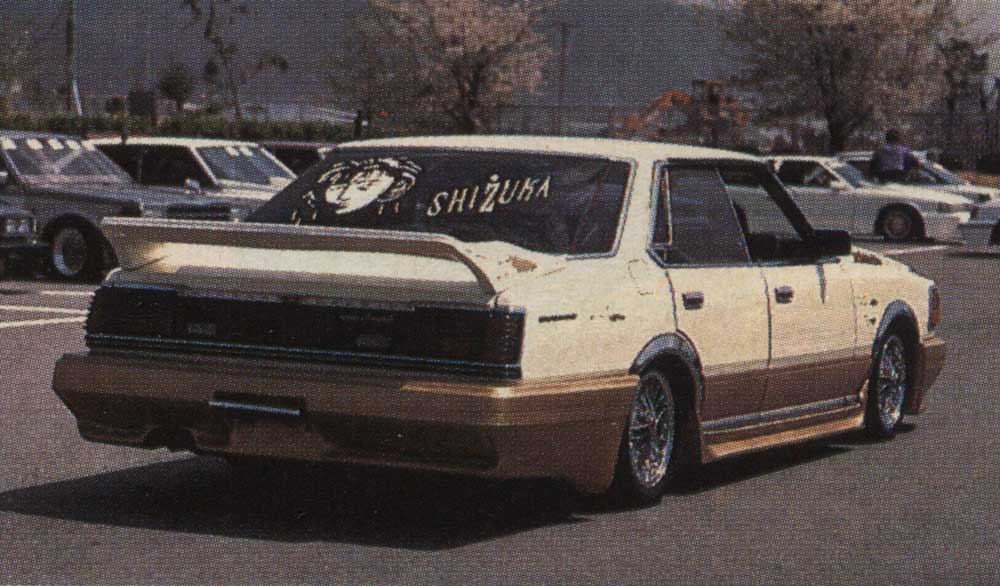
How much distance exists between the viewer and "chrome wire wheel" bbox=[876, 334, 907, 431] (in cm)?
1080

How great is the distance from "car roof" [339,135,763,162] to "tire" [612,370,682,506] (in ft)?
3.37

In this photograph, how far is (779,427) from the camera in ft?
31.5

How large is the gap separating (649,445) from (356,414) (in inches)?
55.3

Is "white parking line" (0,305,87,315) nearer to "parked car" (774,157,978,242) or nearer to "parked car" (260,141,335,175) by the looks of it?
"parked car" (260,141,335,175)

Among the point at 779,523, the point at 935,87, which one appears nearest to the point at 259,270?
the point at 779,523

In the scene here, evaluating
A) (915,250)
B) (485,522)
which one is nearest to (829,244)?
(485,522)

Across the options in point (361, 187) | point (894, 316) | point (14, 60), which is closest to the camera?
point (361, 187)

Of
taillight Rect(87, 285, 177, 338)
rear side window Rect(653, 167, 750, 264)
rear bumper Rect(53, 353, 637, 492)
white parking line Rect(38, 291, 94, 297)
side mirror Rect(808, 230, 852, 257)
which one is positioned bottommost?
white parking line Rect(38, 291, 94, 297)

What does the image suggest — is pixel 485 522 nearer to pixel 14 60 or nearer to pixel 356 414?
pixel 356 414

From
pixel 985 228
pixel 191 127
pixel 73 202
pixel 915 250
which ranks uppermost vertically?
pixel 73 202

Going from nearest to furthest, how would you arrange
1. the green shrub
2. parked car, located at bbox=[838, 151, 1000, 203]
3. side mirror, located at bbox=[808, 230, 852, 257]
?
side mirror, located at bbox=[808, 230, 852, 257], parked car, located at bbox=[838, 151, 1000, 203], the green shrub

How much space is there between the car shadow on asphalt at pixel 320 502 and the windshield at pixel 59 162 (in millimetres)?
14172

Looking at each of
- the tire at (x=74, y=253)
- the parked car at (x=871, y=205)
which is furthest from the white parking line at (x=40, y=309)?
the parked car at (x=871, y=205)

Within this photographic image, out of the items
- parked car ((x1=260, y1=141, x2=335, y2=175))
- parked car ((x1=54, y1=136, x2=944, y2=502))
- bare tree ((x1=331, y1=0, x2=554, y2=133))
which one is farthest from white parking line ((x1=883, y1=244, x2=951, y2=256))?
bare tree ((x1=331, y1=0, x2=554, y2=133))
